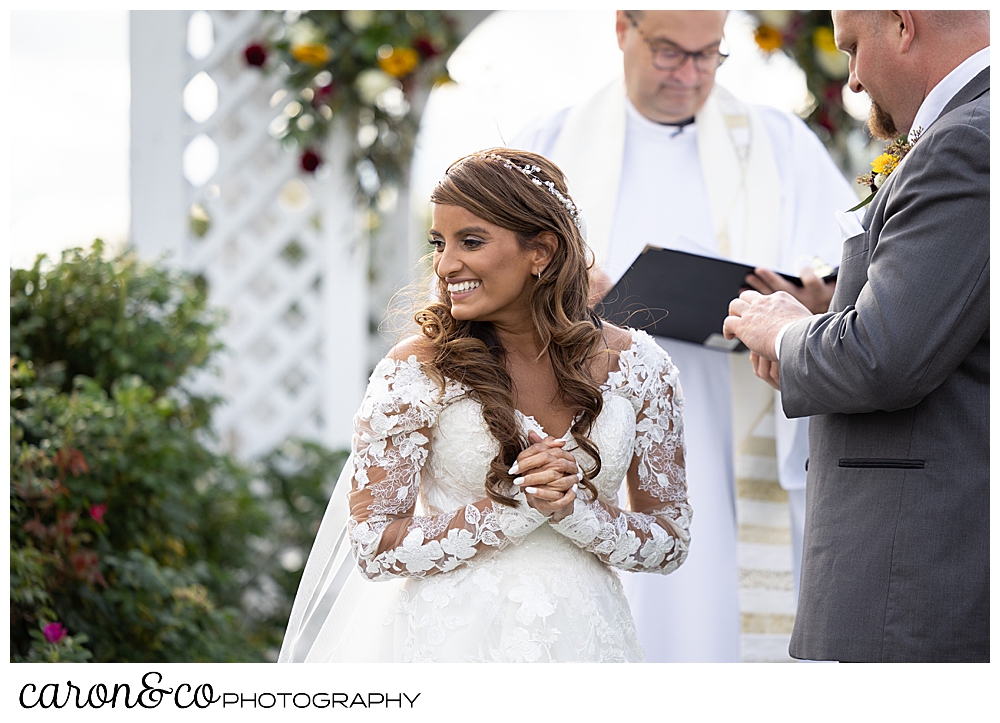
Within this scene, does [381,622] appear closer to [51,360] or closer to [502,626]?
[502,626]

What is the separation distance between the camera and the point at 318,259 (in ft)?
17.0

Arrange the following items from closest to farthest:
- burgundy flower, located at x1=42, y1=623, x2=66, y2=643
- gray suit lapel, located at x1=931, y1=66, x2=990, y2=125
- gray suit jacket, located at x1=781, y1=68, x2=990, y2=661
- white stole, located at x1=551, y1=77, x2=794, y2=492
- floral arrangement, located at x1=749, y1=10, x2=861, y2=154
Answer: gray suit jacket, located at x1=781, y1=68, x2=990, y2=661, gray suit lapel, located at x1=931, y1=66, x2=990, y2=125, burgundy flower, located at x1=42, y1=623, x2=66, y2=643, white stole, located at x1=551, y1=77, x2=794, y2=492, floral arrangement, located at x1=749, y1=10, x2=861, y2=154

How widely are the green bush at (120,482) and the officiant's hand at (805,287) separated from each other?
6.83ft

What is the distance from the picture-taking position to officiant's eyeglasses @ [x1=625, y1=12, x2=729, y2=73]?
3.27 metres

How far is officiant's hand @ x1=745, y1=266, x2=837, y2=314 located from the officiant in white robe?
47cm

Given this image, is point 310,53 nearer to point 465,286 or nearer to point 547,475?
point 465,286

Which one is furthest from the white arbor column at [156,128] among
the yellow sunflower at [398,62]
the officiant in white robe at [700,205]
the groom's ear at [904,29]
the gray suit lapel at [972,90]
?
the gray suit lapel at [972,90]

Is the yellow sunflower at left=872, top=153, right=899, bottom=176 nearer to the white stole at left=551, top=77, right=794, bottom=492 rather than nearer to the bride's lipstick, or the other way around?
the bride's lipstick

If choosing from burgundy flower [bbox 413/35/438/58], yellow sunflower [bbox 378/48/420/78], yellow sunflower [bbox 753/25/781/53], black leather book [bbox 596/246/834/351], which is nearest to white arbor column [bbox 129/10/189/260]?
yellow sunflower [bbox 378/48/420/78]

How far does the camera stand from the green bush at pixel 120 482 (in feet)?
10.5

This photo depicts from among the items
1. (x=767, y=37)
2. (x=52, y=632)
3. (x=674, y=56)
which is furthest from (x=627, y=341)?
(x=767, y=37)

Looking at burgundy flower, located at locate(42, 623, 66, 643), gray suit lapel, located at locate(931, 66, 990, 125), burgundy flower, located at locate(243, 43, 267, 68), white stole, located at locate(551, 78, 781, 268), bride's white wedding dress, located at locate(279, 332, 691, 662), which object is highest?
burgundy flower, located at locate(243, 43, 267, 68)

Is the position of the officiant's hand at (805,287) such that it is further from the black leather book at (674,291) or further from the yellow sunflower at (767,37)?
the yellow sunflower at (767,37)

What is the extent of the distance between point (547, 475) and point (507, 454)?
0.54 feet
